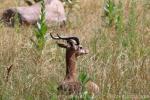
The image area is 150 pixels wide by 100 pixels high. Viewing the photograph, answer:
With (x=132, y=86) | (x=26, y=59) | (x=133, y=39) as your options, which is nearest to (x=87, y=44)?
(x=133, y=39)

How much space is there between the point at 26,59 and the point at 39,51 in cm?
20

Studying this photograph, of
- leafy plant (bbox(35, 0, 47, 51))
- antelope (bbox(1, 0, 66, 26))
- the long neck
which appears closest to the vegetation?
leafy plant (bbox(35, 0, 47, 51))

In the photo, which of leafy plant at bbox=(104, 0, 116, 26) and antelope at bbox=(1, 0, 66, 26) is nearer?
leafy plant at bbox=(104, 0, 116, 26)

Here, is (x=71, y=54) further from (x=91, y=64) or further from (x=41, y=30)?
(x=41, y=30)

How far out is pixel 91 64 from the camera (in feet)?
21.8

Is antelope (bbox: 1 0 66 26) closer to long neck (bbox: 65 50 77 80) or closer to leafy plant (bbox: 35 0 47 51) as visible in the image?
leafy plant (bbox: 35 0 47 51)

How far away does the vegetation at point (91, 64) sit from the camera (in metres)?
5.80

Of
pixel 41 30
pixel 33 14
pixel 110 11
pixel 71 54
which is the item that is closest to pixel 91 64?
pixel 41 30

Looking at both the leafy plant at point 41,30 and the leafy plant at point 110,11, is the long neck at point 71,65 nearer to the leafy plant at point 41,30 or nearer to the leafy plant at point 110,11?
the leafy plant at point 41,30

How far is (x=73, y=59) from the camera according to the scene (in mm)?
5602

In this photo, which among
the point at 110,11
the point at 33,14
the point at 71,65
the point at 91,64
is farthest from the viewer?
the point at 33,14

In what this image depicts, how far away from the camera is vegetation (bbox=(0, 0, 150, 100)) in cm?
580

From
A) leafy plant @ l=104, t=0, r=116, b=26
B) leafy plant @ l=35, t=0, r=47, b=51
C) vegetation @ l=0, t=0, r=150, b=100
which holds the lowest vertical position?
vegetation @ l=0, t=0, r=150, b=100

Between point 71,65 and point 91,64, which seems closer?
point 71,65
